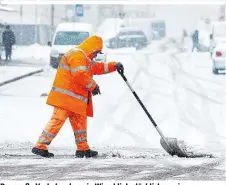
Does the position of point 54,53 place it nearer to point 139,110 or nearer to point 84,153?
point 139,110

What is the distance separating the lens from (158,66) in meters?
30.2

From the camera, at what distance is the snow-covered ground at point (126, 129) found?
786cm

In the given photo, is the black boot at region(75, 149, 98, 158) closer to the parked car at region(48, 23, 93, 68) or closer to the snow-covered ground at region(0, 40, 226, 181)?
the snow-covered ground at region(0, 40, 226, 181)

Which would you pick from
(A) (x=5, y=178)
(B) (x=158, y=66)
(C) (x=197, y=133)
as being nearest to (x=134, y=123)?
(C) (x=197, y=133)

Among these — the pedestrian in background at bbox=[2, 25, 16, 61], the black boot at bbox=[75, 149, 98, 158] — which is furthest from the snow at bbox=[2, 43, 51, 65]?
the black boot at bbox=[75, 149, 98, 158]

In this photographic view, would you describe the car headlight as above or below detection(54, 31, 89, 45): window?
below

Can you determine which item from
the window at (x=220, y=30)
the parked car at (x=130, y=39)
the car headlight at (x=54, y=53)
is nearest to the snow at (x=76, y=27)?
the car headlight at (x=54, y=53)

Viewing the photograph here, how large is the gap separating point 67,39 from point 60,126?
652 inches

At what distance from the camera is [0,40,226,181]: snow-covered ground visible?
7.86m

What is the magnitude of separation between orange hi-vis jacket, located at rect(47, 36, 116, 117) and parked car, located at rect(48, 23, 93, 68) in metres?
15.4

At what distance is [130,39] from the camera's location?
40938 millimetres

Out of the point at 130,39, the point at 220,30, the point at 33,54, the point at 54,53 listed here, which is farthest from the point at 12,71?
the point at 130,39

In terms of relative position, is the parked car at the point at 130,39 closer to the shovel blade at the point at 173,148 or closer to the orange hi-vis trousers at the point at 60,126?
the shovel blade at the point at 173,148

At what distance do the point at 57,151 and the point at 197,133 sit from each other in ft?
10.3
